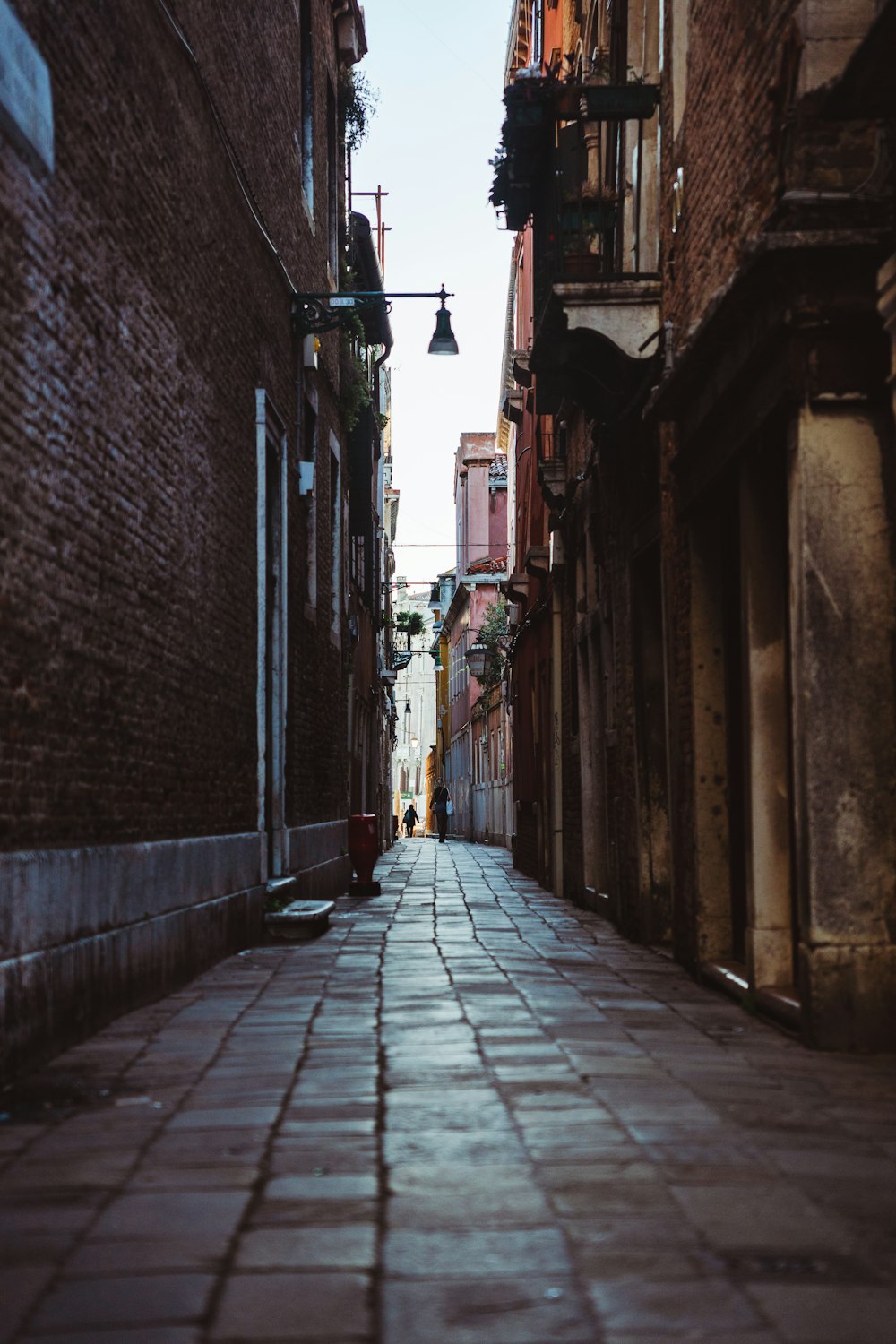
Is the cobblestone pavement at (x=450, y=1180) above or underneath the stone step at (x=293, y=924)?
underneath

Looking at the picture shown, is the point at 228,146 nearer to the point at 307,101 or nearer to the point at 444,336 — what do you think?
the point at 444,336

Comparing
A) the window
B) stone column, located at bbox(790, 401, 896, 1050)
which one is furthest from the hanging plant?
stone column, located at bbox(790, 401, 896, 1050)

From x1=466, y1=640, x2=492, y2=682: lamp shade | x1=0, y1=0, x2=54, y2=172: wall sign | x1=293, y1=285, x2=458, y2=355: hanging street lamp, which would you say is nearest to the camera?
x1=0, y1=0, x2=54, y2=172: wall sign

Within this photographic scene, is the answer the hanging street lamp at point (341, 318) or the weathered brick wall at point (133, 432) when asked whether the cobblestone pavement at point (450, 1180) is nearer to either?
the weathered brick wall at point (133, 432)

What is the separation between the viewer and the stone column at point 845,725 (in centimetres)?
631

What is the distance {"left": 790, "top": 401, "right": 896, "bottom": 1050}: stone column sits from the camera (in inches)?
248

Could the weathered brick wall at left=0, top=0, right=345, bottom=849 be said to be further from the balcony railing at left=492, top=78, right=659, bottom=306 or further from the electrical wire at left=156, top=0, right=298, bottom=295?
the balcony railing at left=492, top=78, right=659, bottom=306

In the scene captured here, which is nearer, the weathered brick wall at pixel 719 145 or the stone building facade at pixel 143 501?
the stone building facade at pixel 143 501

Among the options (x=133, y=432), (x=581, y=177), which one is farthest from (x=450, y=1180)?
(x=581, y=177)

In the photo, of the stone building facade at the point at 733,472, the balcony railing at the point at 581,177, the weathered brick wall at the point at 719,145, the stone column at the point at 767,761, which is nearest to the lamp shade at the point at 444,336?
the stone building facade at the point at 733,472

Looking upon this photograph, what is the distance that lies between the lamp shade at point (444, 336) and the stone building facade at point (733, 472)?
1.13 m

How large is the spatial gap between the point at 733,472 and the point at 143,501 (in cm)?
319

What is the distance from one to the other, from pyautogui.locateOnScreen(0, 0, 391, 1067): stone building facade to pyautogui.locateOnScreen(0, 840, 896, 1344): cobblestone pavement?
83 centimetres

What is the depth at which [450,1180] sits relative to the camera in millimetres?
4004
